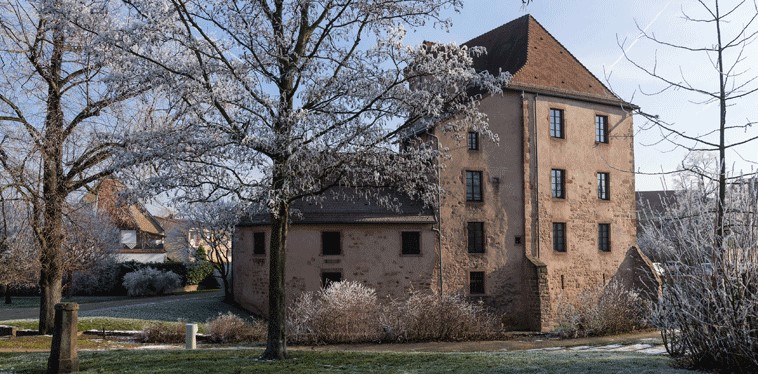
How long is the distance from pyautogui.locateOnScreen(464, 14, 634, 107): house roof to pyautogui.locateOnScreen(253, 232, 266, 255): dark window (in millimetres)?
11968

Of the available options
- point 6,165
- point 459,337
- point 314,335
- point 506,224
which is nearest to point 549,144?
point 506,224

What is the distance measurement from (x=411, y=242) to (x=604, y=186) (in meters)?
9.81

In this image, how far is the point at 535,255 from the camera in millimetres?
27656

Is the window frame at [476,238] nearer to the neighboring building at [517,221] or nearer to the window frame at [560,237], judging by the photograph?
the neighboring building at [517,221]

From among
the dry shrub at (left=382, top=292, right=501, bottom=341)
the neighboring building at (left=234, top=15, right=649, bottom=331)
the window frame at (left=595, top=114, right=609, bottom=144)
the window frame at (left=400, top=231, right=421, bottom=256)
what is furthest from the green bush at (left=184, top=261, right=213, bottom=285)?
the window frame at (left=595, top=114, right=609, bottom=144)

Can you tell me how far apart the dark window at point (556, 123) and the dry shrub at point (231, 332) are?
1502cm

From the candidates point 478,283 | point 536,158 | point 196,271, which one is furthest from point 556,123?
point 196,271

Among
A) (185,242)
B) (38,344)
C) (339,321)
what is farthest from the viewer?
(185,242)

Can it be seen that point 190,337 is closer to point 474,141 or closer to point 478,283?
point 478,283

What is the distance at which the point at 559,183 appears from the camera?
2889 cm

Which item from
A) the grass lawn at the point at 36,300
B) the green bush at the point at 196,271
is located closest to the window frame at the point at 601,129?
the green bush at the point at 196,271

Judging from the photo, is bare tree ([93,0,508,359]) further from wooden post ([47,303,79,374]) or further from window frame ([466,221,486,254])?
window frame ([466,221,486,254])

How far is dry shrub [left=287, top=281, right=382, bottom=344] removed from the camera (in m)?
20.2

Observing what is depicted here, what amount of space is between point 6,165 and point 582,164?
72.0ft
